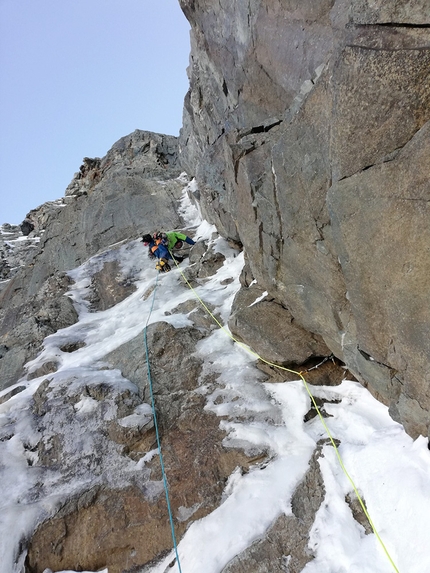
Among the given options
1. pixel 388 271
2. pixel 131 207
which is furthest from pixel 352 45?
pixel 131 207

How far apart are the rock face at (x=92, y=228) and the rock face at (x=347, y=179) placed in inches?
298

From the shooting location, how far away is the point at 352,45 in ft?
14.7

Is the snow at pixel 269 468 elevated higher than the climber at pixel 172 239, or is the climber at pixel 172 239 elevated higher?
the climber at pixel 172 239

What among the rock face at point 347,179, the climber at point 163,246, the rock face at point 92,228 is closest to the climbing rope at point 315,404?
the rock face at point 347,179

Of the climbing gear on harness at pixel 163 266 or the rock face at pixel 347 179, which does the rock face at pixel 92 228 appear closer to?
the climbing gear on harness at pixel 163 266

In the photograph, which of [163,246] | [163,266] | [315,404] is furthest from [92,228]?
[315,404]

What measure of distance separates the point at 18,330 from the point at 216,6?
11554 mm

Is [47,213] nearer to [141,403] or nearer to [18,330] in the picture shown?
[18,330]

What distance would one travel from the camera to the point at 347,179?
4.88 m

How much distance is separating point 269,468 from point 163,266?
9396 mm

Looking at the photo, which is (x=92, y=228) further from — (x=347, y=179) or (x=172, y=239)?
(x=347, y=179)

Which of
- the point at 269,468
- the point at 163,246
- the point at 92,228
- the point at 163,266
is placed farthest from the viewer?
the point at 92,228

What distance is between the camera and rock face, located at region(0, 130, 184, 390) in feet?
41.0

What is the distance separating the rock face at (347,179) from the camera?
4.18 metres
